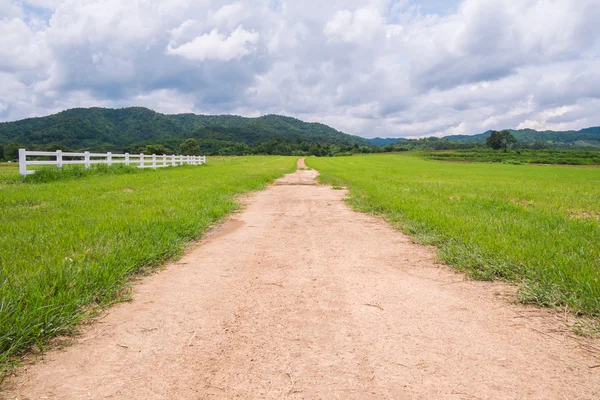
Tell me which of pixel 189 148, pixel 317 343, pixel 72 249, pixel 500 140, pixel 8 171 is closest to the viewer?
pixel 317 343

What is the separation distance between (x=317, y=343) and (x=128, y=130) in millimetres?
133858

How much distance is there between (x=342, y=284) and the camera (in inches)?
150

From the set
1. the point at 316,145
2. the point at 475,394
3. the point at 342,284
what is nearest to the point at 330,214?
the point at 342,284

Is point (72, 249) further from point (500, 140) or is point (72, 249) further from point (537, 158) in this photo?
point (500, 140)

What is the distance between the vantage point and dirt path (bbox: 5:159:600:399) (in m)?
2.08

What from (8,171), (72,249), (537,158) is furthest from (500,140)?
(72,249)

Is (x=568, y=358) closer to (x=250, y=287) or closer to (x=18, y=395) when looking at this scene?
(x=250, y=287)

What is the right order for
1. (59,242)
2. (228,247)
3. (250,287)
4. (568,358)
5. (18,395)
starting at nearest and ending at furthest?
(18,395) < (568,358) < (250,287) < (59,242) < (228,247)

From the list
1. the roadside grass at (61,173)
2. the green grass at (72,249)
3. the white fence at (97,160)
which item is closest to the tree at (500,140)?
the white fence at (97,160)

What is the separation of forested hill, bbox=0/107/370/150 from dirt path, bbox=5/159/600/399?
8366cm

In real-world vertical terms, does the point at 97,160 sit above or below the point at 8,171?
above

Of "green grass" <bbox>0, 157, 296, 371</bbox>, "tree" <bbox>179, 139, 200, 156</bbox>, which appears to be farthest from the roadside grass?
"tree" <bbox>179, 139, 200, 156</bbox>

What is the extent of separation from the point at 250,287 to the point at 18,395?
2.04 metres

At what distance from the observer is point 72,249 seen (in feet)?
14.7
